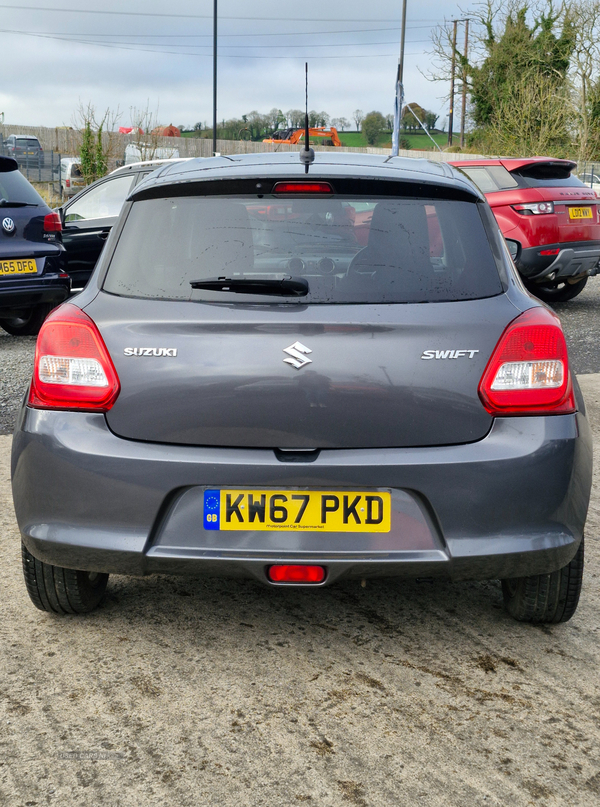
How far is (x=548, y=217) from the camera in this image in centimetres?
1094

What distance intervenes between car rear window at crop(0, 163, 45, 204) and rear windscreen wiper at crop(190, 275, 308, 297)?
657cm

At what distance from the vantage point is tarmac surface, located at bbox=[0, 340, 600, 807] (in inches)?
88.9

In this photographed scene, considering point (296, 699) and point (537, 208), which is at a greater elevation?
point (537, 208)

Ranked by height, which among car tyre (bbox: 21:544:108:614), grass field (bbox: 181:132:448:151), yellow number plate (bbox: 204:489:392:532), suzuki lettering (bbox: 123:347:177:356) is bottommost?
car tyre (bbox: 21:544:108:614)

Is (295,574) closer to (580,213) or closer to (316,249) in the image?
(316,249)

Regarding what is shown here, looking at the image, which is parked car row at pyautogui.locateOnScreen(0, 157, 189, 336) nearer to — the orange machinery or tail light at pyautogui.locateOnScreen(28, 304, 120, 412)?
tail light at pyautogui.locateOnScreen(28, 304, 120, 412)

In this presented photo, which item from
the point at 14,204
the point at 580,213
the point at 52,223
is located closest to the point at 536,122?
the point at 580,213

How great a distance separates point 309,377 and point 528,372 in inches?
25.3

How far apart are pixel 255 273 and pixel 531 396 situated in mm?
882

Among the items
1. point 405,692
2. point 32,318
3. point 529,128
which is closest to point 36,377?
point 405,692

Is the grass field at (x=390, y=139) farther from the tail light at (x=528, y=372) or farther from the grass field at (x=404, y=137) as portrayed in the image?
the tail light at (x=528, y=372)

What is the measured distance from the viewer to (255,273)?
273cm

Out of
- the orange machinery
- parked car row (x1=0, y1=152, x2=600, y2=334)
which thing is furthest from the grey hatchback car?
the orange machinery

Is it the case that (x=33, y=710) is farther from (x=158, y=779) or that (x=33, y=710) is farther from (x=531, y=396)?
(x=531, y=396)
